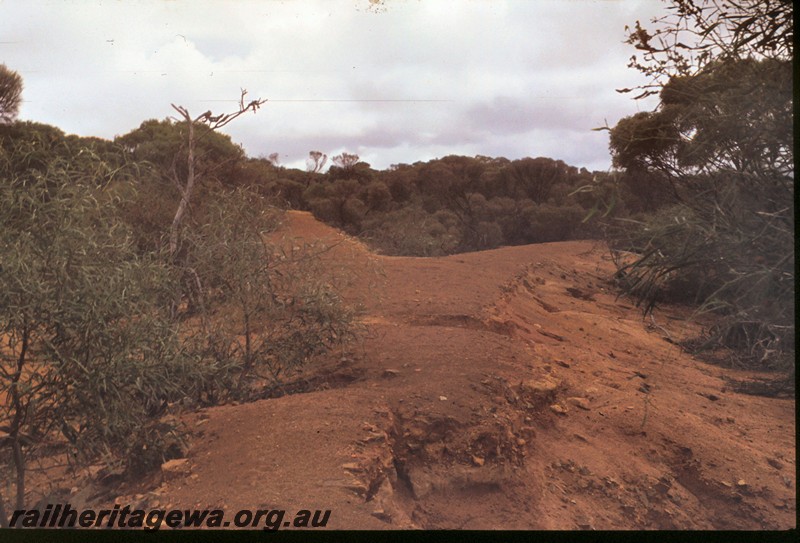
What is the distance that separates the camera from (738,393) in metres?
7.22

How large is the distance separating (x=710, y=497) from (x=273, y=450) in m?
2.92

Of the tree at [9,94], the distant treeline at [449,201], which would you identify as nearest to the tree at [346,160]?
the distant treeline at [449,201]

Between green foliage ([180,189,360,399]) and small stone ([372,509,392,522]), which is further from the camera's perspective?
green foliage ([180,189,360,399])

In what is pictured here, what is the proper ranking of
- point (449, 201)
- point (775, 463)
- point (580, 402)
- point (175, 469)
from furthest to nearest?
point (449, 201) → point (580, 402) → point (775, 463) → point (175, 469)

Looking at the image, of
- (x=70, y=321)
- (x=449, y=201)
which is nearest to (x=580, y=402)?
(x=70, y=321)

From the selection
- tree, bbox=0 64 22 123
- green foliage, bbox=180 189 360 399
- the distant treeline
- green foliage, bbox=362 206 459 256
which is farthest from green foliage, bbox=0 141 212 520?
the distant treeline

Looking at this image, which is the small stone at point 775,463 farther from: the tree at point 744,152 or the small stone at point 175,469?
the small stone at point 175,469

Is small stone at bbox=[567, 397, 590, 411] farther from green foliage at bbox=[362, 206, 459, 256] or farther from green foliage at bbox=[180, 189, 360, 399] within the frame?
green foliage at bbox=[362, 206, 459, 256]

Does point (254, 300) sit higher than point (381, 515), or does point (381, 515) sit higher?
point (254, 300)

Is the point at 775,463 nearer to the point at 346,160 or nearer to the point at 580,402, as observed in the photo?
the point at 580,402

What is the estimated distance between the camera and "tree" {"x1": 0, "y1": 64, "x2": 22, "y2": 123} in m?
11.1

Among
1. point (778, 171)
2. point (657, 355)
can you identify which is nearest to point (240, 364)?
point (778, 171)

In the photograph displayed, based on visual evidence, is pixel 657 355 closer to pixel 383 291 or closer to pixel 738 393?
pixel 738 393

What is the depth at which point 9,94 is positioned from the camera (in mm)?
11617
